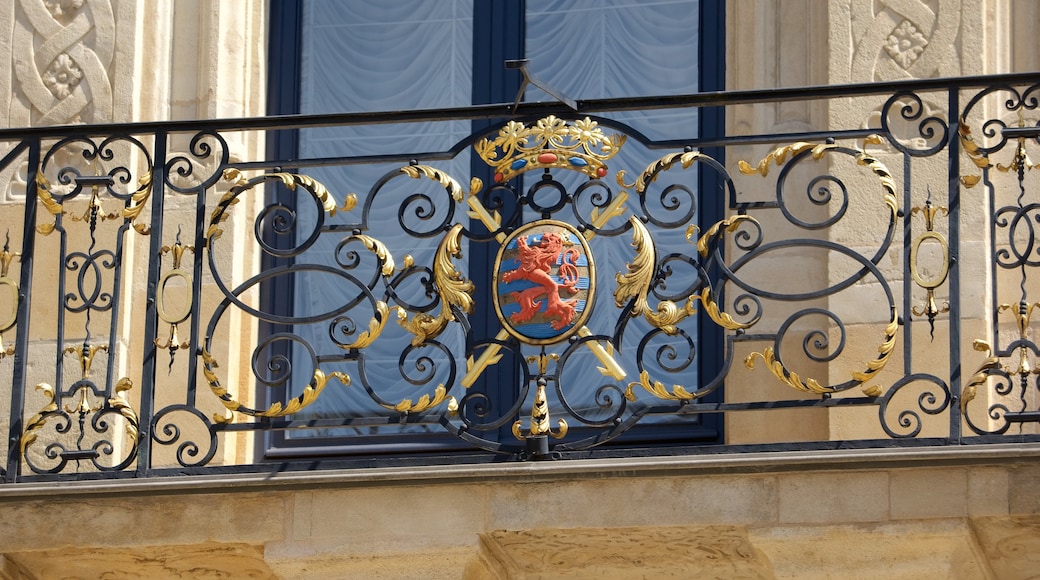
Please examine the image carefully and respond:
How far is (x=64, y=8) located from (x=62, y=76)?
11.5 inches

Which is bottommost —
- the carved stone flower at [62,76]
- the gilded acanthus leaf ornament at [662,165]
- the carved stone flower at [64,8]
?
the gilded acanthus leaf ornament at [662,165]

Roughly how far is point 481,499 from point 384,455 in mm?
1420

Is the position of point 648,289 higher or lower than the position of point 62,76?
lower

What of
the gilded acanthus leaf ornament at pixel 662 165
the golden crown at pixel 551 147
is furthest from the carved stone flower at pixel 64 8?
the gilded acanthus leaf ornament at pixel 662 165

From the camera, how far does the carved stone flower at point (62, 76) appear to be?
9.13 metres

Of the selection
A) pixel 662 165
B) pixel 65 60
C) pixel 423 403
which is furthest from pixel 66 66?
pixel 662 165

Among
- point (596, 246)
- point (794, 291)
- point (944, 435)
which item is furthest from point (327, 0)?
point (944, 435)

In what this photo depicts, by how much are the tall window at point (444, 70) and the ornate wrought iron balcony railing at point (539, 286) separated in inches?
0.9

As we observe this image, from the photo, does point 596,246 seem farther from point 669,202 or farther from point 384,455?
point 384,455

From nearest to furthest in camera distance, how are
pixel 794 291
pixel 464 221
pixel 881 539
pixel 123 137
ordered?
1. pixel 881 539
2. pixel 123 137
3. pixel 794 291
4. pixel 464 221

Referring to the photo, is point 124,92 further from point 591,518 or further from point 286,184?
point 591,518

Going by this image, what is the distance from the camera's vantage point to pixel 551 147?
7734 millimetres

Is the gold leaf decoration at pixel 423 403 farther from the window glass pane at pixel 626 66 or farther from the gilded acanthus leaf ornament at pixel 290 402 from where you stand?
the window glass pane at pixel 626 66

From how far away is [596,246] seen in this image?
8891 mm
